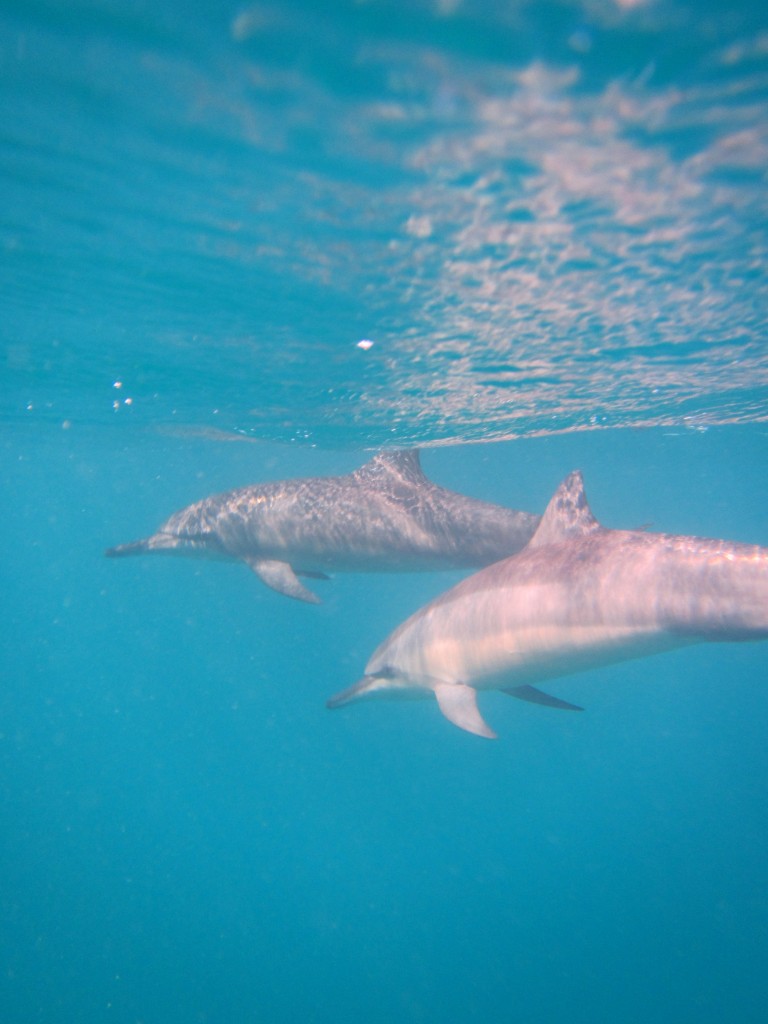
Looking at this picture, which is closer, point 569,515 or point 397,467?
point 569,515

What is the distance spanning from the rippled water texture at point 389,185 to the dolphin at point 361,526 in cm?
326

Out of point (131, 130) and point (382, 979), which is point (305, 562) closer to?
point (131, 130)

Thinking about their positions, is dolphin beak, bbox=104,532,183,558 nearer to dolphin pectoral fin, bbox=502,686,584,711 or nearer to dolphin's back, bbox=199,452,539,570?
dolphin's back, bbox=199,452,539,570

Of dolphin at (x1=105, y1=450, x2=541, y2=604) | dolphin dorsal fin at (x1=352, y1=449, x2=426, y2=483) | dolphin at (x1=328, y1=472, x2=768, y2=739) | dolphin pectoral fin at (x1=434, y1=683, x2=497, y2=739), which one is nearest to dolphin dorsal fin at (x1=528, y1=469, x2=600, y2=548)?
dolphin at (x1=328, y1=472, x2=768, y2=739)

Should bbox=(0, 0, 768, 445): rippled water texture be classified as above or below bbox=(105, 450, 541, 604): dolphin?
above

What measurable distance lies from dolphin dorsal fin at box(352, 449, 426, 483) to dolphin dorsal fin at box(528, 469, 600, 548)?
4553mm

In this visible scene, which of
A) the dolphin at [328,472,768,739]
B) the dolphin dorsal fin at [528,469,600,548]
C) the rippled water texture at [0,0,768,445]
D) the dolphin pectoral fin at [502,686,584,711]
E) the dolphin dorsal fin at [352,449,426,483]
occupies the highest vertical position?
the rippled water texture at [0,0,768,445]

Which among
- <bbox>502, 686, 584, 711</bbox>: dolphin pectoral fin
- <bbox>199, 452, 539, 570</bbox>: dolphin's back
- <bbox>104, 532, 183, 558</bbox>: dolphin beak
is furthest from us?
<bbox>104, 532, 183, 558</bbox>: dolphin beak

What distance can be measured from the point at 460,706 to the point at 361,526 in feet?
14.7

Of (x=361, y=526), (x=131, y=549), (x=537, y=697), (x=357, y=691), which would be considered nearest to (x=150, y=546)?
(x=131, y=549)

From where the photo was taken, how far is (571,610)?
691 cm

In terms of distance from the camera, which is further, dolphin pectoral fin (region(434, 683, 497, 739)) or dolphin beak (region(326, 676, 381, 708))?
dolphin beak (region(326, 676, 381, 708))

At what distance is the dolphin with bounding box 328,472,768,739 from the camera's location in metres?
5.86

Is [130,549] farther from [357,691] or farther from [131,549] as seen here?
[357,691]
